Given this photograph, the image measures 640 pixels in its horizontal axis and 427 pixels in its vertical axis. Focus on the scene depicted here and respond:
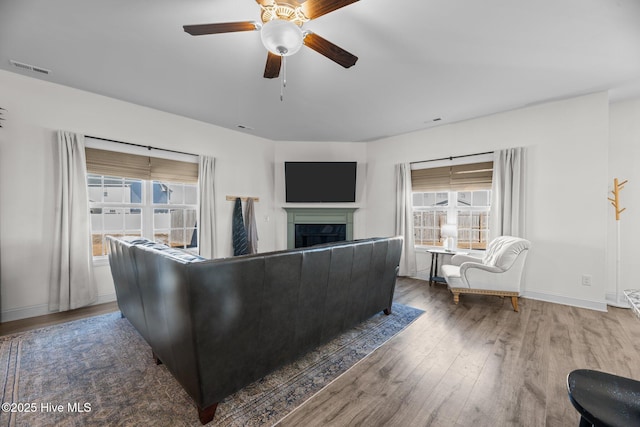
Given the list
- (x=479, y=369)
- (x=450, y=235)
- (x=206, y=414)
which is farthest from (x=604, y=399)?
(x=450, y=235)

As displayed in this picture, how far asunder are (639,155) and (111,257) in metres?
6.42

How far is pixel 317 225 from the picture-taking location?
529cm

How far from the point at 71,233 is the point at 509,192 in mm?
5695

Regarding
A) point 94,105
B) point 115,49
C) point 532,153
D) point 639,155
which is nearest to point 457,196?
point 532,153

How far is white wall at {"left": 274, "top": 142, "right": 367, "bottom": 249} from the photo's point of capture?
5.30 m

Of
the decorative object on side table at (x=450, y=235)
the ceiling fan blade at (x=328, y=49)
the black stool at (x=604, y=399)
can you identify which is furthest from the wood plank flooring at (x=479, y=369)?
the ceiling fan blade at (x=328, y=49)

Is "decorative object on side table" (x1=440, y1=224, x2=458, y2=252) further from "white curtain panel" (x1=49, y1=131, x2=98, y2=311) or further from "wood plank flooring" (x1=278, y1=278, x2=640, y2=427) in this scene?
"white curtain panel" (x1=49, y1=131, x2=98, y2=311)

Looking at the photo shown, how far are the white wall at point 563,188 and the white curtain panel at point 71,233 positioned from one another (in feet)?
18.0

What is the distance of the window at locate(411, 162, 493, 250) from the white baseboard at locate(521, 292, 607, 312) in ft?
2.95

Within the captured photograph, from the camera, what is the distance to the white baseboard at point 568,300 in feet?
10.2

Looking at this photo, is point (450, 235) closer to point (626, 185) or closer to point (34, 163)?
point (626, 185)

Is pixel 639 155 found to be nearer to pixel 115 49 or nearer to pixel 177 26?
pixel 177 26

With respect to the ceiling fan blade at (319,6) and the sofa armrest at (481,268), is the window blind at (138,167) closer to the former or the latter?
the ceiling fan blade at (319,6)

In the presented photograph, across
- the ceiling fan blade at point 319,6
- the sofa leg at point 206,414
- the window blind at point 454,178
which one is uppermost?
the ceiling fan blade at point 319,6
